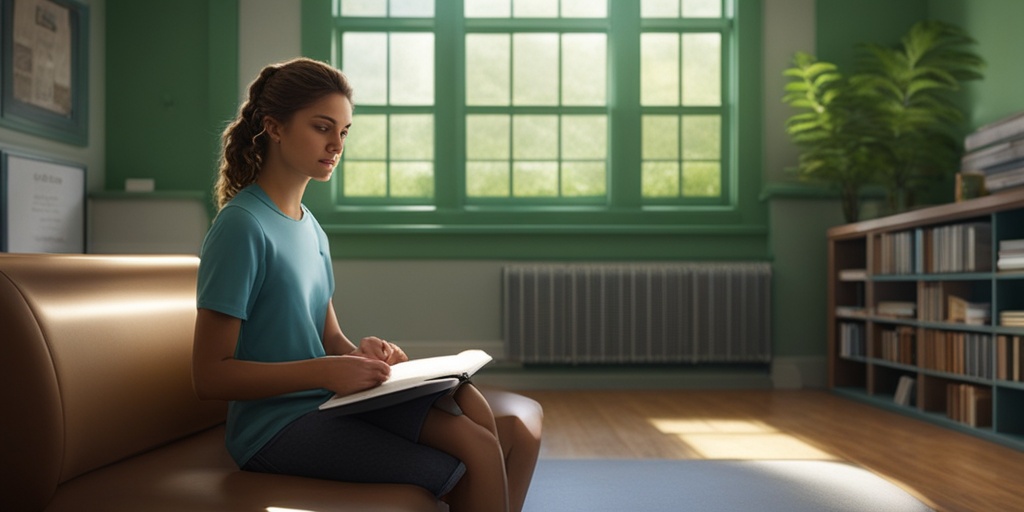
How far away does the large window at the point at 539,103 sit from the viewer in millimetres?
6004

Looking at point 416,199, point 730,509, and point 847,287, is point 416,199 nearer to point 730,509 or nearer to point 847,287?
point 847,287

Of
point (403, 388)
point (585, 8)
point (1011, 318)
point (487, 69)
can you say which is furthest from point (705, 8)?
point (403, 388)

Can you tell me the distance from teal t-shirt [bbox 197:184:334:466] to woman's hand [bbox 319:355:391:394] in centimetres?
9

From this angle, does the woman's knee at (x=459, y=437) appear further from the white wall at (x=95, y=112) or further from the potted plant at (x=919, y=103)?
the white wall at (x=95, y=112)

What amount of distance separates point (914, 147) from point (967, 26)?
0.85 m

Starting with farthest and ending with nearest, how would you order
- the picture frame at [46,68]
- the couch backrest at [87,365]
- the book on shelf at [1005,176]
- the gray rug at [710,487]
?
1. the picture frame at [46,68]
2. the book on shelf at [1005,176]
3. the gray rug at [710,487]
4. the couch backrest at [87,365]

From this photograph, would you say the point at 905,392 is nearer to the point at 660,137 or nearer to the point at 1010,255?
the point at 1010,255

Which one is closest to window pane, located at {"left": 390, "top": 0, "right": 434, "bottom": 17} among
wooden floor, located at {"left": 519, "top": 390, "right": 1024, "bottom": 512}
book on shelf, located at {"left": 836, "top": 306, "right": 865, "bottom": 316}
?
wooden floor, located at {"left": 519, "top": 390, "right": 1024, "bottom": 512}

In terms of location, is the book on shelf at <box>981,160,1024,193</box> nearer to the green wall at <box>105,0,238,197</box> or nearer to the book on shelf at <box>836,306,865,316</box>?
the book on shelf at <box>836,306,865,316</box>

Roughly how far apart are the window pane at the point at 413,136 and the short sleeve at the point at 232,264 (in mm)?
4587

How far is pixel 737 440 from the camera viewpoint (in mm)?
3830

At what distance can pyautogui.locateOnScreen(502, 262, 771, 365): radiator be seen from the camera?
5.73 metres

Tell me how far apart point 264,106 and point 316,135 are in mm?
108

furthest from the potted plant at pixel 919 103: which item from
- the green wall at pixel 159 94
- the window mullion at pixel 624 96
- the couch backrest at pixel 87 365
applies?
the couch backrest at pixel 87 365
